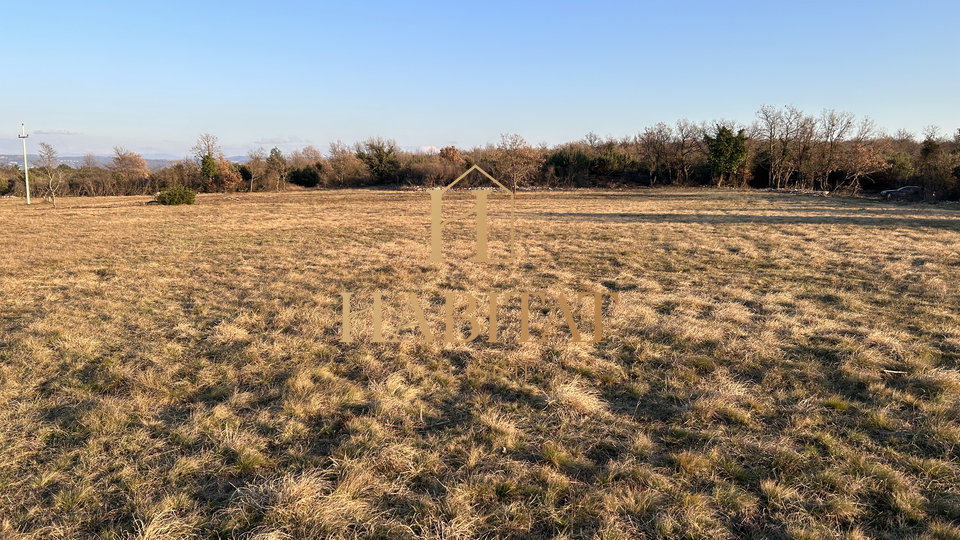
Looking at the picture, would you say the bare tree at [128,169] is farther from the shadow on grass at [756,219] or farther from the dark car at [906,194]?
the dark car at [906,194]

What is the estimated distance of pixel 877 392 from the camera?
11.1 feet

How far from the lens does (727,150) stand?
28.3 meters

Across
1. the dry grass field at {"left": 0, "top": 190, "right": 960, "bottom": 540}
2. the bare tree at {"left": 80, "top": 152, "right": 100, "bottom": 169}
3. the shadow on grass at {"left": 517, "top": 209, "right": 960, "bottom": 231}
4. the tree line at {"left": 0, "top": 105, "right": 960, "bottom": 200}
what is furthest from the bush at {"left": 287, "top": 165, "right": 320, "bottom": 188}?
the dry grass field at {"left": 0, "top": 190, "right": 960, "bottom": 540}

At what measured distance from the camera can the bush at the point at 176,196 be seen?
2020 cm

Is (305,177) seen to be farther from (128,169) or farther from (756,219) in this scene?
(756,219)

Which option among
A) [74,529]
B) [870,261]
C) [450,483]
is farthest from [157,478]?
[870,261]

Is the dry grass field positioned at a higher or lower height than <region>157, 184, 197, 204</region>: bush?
lower

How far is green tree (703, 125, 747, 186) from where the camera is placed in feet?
92.6

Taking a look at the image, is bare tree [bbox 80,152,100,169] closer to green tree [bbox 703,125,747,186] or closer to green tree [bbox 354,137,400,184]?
green tree [bbox 354,137,400,184]

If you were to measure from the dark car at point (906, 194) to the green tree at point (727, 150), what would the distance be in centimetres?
829

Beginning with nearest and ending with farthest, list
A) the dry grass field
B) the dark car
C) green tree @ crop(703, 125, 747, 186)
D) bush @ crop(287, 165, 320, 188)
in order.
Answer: the dry grass field, the dark car, green tree @ crop(703, 125, 747, 186), bush @ crop(287, 165, 320, 188)

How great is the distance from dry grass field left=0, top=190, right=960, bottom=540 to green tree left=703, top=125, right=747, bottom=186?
23.7 metres

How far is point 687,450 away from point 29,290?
814 centimetres

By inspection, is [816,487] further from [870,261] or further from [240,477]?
[870,261]
